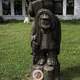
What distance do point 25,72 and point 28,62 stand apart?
3.87 ft

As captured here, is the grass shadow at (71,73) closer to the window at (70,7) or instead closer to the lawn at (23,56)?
the lawn at (23,56)

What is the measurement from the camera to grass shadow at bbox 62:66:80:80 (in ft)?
24.2

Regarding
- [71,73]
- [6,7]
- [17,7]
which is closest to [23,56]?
[71,73]

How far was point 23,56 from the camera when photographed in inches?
378

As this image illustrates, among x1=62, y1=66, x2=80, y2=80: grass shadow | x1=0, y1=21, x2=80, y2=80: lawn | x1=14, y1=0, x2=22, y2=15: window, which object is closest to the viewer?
x1=62, y1=66, x2=80, y2=80: grass shadow

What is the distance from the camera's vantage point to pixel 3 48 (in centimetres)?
1108

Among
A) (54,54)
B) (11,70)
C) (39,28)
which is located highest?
(39,28)

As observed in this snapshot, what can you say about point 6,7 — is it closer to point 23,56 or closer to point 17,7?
point 17,7

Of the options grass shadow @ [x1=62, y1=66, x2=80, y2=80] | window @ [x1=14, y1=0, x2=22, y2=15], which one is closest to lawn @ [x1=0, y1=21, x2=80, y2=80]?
grass shadow @ [x1=62, y1=66, x2=80, y2=80]

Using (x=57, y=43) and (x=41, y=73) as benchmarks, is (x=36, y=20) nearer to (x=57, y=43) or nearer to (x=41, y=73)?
(x=57, y=43)

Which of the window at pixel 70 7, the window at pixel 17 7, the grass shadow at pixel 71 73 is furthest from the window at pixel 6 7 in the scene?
the grass shadow at pixel 71 73

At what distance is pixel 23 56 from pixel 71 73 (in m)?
2.35

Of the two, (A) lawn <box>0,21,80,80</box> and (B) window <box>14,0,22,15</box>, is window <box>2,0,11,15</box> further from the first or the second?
(A) lawn <box>0,21,80,80</box>

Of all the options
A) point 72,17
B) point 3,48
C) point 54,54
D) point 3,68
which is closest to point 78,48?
point 3,48
